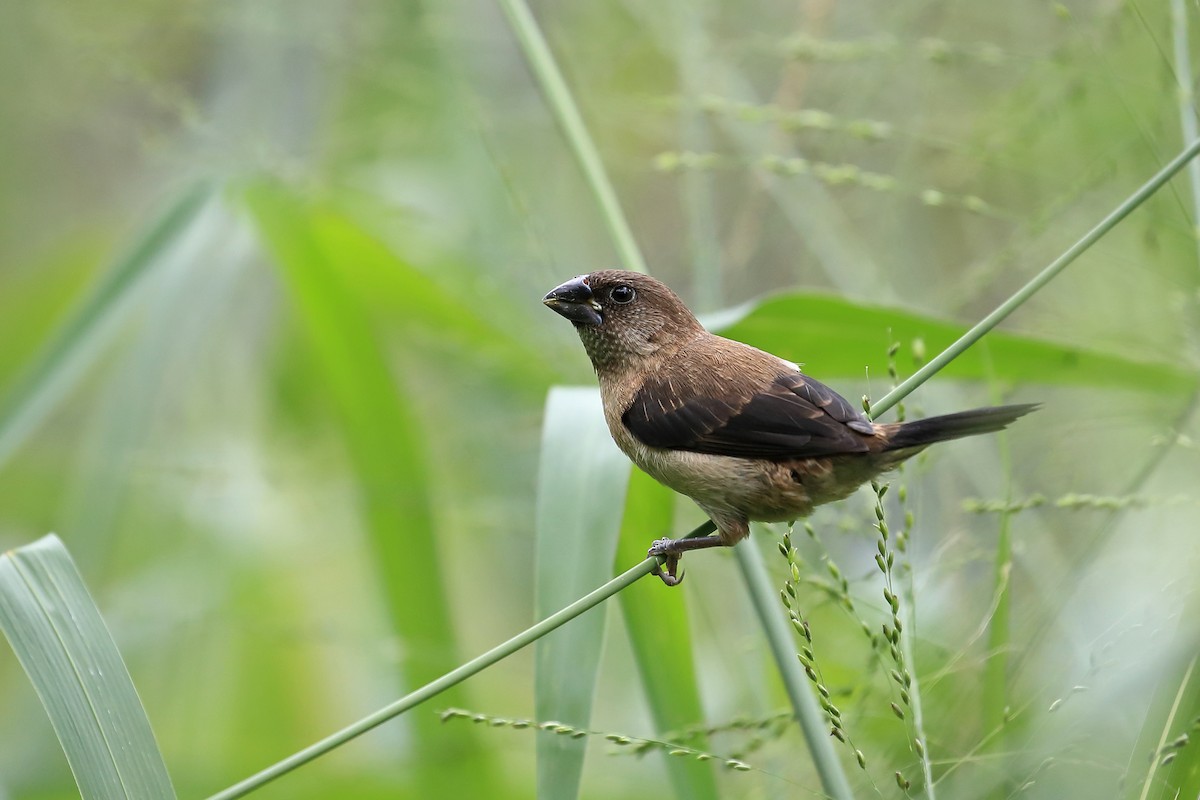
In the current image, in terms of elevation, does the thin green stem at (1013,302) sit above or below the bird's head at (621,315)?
below

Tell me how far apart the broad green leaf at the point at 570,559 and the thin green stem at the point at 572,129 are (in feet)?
1.45

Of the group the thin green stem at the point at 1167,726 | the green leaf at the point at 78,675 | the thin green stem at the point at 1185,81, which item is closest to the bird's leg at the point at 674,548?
the thin green stem at the point at 1167,726

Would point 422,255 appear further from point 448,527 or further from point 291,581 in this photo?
point 291,581

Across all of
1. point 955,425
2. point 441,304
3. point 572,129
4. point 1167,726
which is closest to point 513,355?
point 441,304

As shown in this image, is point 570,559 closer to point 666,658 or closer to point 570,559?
point 570,559

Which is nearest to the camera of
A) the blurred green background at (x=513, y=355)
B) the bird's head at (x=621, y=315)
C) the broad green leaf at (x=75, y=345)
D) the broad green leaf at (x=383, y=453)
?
the blurred green background at (x=513, y=355)

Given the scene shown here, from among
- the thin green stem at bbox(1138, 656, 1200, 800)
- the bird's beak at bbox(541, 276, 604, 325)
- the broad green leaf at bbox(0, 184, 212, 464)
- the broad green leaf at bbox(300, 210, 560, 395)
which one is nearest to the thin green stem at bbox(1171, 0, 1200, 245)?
the thin green stem at bbox(1138, 656, 1200, 800)

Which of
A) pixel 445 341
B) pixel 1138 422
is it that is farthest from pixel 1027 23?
pixel 445 341

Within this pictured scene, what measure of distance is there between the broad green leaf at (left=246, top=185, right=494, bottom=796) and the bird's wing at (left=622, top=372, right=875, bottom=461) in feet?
3.30

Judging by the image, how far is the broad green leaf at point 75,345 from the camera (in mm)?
2709

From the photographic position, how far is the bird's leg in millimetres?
2062

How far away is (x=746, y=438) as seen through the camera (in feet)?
7.06

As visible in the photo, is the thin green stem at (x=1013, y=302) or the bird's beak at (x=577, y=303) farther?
the bird's beak at (x=577, y=303)

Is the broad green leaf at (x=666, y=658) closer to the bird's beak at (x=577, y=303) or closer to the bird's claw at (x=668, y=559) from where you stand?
the bird's claw at (x=668, y=559)
